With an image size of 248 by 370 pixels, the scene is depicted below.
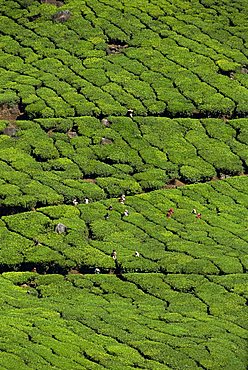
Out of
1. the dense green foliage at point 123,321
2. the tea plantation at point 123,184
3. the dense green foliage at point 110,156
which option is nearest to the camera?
the dense green foliage at point 123,321

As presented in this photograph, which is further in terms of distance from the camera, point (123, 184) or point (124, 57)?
point (124, 57)

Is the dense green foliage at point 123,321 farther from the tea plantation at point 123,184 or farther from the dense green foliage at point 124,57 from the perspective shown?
the dense green foliage at point 124,57

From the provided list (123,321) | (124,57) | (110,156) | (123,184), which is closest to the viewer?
(123,321)

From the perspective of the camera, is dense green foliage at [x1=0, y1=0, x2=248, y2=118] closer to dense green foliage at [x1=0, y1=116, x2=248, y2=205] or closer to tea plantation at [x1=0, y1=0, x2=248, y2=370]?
tea plantation at [x1=0, y1=0, x2=248, y2=370]

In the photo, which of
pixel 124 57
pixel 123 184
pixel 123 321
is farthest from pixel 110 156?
pixel 123 321

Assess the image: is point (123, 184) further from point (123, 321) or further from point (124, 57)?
point (124, 57)

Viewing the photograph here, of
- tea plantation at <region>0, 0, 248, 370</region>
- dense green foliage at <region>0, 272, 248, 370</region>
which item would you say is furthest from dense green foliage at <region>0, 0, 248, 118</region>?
dense green foliage at <region>0, 272, 248, 370</region>

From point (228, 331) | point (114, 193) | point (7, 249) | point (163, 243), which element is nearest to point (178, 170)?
point (114, 193)

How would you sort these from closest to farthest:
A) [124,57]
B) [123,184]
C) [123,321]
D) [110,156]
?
[123,321] → [123,184] → [110,156] → [124,57]

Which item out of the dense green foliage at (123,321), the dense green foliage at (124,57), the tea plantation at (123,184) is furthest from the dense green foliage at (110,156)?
the dense green foliage at (123,321)
